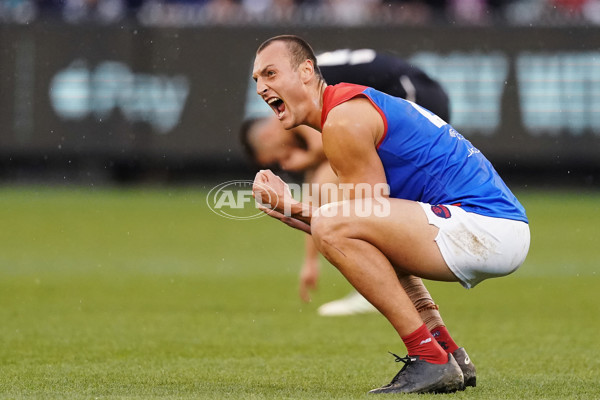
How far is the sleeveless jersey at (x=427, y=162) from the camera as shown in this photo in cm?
484

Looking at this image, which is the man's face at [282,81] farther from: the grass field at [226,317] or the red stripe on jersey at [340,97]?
the grass field at [226,317]

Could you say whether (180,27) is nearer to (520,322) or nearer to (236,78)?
(236,78)

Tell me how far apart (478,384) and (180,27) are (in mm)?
11210

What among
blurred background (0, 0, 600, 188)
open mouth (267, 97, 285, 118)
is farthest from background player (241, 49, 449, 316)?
blurred background (0, 0, 600, 188)

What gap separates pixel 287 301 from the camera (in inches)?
330

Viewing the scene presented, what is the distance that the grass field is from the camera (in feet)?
16.8

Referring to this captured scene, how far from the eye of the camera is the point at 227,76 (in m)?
15.6

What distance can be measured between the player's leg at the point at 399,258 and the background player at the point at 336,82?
2.41 meters

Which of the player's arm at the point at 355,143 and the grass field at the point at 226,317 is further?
the grass field at the point at 226,317

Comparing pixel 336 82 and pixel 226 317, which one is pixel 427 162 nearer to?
pixel 336 82
